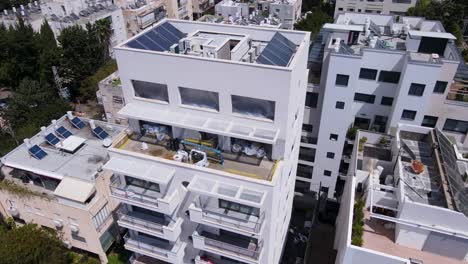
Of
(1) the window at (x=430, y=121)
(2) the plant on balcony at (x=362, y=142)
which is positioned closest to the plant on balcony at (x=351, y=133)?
(1) the window at (x=430, y=121)

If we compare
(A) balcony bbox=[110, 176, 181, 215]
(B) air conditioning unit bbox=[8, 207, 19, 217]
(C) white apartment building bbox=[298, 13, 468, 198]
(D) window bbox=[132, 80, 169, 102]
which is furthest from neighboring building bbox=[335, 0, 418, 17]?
(B) air conditioning unit bbox=[8, 207, 19, 217]

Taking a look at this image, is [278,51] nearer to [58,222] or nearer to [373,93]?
[373,93]

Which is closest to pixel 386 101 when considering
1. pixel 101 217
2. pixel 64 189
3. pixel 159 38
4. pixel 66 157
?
pixel 159 38

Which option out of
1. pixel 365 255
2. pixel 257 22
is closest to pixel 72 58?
pixel 257 22

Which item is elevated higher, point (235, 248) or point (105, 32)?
point (105, 32)

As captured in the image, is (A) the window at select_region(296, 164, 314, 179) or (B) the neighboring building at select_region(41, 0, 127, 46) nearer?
(A) the window at select_region(296, 164, 314, 179)

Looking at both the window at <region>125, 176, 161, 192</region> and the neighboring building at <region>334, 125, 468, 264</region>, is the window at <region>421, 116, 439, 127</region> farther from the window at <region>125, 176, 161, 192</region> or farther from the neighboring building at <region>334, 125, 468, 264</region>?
the window at <region>125, 176, 161, 192</region>

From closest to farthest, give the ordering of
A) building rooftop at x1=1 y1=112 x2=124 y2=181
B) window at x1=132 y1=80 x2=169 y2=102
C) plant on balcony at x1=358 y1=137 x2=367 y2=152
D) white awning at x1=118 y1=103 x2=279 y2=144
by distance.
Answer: white awning at x1=118 y1=103 x2=279 y2=144, window at x1=132 y1=80 x2=169 y2=102, plant on balcony at x1=358 y1=137 x2=367 y2=152, building rooftop at x1=1 y1=112 x2=124 y2=181
